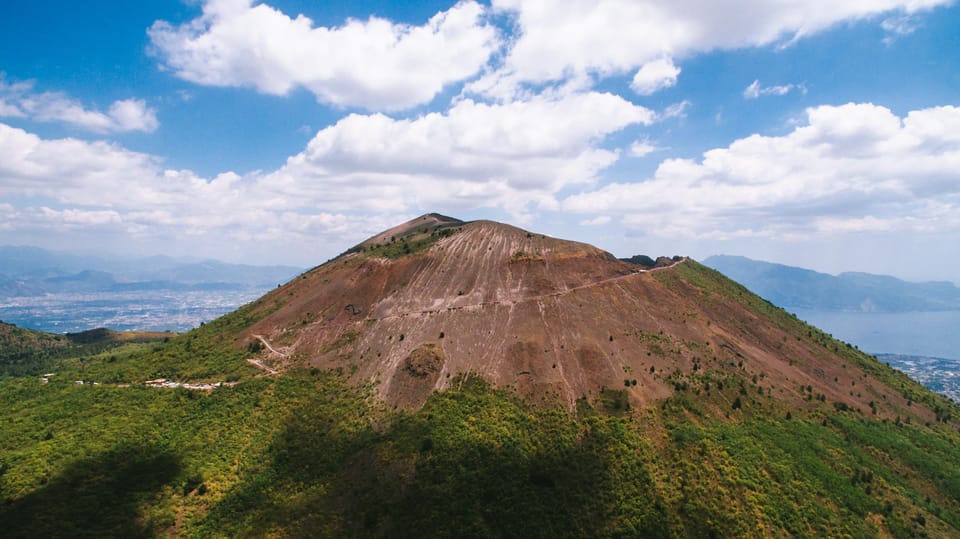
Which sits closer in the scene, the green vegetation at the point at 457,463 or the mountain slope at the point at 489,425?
the green vegetation at the point at 457,463

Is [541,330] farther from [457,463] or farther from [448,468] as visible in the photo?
[448,468]

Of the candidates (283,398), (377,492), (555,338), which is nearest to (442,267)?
(555,338)

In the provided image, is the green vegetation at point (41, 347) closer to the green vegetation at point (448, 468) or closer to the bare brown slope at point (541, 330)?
the green vegetation at point (448, 468)

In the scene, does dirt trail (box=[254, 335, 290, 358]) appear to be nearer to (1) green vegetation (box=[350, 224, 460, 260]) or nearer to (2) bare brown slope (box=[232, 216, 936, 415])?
(2) bare brown slope (box=[232, 216, 936, 415])

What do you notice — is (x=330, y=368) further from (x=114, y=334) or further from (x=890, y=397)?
(x=114, y=334)

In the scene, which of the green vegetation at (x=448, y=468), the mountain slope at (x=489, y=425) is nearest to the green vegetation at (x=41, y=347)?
the mountain slope at (x=489, y=425)

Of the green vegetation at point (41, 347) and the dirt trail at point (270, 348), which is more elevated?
the dirt trail at point (270, 348)

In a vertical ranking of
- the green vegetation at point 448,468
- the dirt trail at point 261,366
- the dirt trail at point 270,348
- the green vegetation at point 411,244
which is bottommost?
the green vegetation at point 448,468

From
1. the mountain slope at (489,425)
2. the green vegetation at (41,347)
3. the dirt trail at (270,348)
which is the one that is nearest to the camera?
the mountain slope at (489,425)

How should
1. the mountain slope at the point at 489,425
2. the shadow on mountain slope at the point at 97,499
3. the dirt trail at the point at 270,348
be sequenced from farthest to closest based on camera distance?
the dirt trail at the point at 270,348 → the mountain slope at the point at 489,425 → the shadow on mountain slope at the point at 97,499
